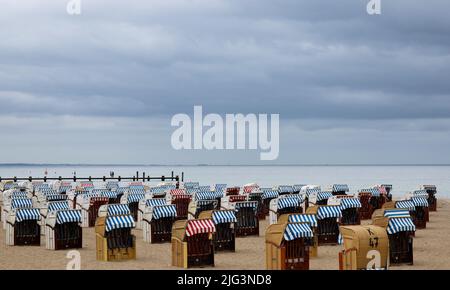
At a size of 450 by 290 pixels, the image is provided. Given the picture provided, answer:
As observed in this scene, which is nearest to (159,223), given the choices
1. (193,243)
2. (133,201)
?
(193,243)

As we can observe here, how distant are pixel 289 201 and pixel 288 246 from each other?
12038mm

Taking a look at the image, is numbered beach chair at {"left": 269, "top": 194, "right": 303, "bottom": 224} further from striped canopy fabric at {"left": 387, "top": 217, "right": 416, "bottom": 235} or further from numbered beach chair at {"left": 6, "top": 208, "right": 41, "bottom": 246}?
striped canopy fabric at {"left": 387, "top": 217, "right": 416, "bottom": 235}

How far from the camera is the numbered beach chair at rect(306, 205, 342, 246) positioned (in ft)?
81.5

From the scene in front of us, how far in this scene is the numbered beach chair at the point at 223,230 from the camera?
76.0ft

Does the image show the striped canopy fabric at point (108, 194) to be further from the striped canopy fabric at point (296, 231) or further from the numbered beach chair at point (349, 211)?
the striped canopy fabric at point (296, 231)

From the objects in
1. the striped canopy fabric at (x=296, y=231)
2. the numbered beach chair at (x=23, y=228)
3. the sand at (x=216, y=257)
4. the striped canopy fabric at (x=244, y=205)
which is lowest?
the sand at (x=216, y=257)

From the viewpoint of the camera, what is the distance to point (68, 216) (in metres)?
24.3

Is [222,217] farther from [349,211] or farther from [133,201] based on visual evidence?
[133,201]

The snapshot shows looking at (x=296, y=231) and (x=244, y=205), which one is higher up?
(x=244, y=205)

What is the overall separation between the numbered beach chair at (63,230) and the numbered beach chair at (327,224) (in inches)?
275

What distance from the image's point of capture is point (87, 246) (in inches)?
1000

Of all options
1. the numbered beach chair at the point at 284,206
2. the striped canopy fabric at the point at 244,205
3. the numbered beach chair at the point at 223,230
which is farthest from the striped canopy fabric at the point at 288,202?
the numbered beach chair at the point at 223,230

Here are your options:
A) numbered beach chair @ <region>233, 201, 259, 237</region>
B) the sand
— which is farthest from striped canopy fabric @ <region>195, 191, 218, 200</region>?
the sand
